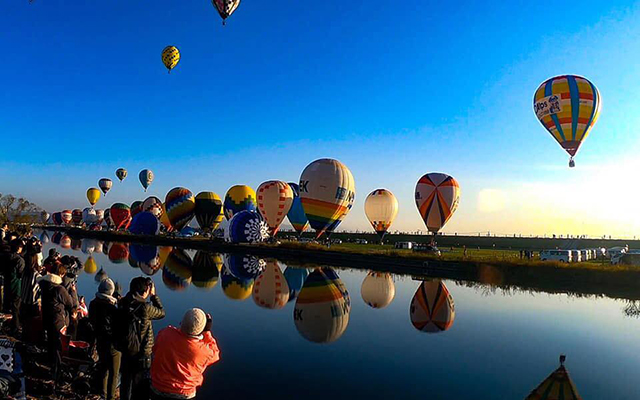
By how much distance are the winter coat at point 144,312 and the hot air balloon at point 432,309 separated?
8581mm

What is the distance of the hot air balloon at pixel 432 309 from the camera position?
39.8 feet

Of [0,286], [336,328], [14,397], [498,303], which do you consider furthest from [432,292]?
[14,397]

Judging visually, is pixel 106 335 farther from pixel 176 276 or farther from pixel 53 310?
pixel 176 276

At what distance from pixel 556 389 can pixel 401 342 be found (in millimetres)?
3488

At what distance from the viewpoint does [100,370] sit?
516 cm

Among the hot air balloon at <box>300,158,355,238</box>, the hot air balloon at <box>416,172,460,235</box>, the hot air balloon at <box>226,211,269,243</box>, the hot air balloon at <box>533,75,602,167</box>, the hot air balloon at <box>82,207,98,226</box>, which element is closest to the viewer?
the hot air balloon at <box>533,75,602,167</box>

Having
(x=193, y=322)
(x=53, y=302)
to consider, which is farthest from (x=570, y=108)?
(x=53, y=302)

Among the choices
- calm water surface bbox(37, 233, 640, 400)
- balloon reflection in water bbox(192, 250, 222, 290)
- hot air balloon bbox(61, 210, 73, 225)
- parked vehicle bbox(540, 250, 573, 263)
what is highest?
hot air balloon bbox(61, 210, 73, 225)

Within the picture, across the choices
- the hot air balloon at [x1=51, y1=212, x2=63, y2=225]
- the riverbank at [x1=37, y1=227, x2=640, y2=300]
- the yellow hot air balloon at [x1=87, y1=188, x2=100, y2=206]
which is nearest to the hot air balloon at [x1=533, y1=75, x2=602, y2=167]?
the riverbank at [x1=37, y1=227, x2=640, y2=300]

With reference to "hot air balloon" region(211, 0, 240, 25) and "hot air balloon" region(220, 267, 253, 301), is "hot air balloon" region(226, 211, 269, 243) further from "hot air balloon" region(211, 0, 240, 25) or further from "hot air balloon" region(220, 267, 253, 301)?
"hot air balloon" region(211, 0, 240, 25)

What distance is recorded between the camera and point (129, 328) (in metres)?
4.36

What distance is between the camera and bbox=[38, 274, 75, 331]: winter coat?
550 centimetres

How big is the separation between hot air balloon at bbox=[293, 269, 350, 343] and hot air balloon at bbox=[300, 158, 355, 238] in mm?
15303

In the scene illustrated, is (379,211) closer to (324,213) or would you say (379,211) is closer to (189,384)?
(324,213)
